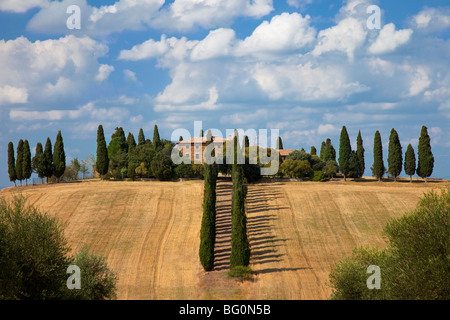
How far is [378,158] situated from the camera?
90812 millimetres

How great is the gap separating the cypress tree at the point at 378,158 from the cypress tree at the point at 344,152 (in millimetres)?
5031

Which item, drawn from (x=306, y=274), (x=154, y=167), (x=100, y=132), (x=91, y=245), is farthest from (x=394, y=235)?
(x=100, y=132)

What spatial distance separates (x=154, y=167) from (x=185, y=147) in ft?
94.5

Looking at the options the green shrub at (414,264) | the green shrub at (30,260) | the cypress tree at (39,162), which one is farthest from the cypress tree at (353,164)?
the green shrub at (30,260)

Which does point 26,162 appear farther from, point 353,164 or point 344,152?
point 353,164

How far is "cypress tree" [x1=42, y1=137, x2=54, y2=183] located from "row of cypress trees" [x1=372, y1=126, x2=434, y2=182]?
6416 centimetres

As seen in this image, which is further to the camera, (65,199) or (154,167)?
(154,167)

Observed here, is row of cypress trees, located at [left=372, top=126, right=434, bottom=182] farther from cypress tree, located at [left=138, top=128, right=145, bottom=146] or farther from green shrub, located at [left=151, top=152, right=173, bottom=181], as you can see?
cypress tree, located at [left=138, top=128, right=145, bottom=146]

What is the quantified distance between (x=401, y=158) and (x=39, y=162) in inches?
2761

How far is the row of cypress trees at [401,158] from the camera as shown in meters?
86.1

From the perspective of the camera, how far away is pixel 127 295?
3309 centimetres

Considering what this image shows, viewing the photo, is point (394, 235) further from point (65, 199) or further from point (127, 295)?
point (65, 199)

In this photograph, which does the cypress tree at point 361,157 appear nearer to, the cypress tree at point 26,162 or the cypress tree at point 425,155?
the cypress tree at point 425,155

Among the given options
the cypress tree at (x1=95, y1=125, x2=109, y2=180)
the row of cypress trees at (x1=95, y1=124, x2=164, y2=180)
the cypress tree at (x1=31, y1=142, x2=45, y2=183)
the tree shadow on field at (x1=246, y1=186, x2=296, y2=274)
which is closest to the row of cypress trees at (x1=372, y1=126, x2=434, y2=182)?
the tree shadow on field at (x1=246, y1=186, x2=296, y2=274)
